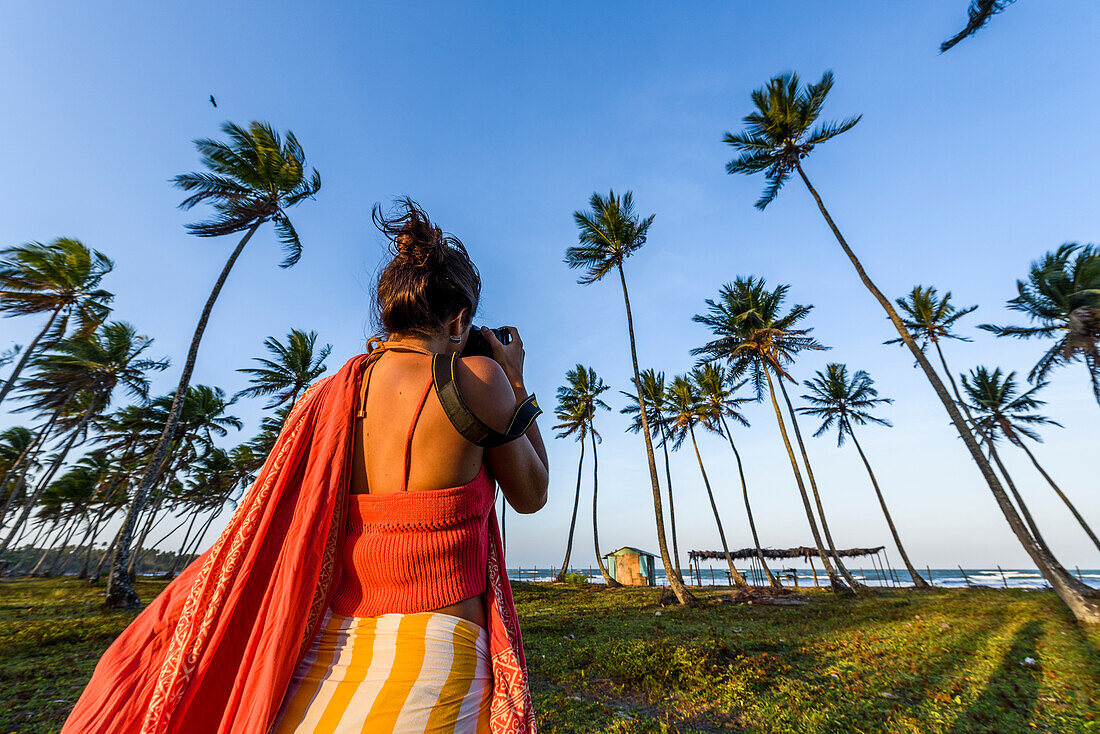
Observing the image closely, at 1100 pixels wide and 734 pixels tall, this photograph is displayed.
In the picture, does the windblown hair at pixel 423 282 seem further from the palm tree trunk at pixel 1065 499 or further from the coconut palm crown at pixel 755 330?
the palm tree trunk at pixel 1065 499

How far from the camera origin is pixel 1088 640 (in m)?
8.80

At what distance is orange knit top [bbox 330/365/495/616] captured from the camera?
107 centimetres

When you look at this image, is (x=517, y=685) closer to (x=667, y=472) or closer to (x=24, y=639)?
(x=24, y=639)

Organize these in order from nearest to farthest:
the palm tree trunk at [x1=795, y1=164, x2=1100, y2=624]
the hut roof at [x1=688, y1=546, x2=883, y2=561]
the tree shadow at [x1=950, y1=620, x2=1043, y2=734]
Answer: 1. the tree shadow at [x1=950, y1=620, x2=1043, y2=734]
2. the palm tree trunk at [x1=795, y1=164, x2=1100, y2=624]
3. the hut roof at [x1=688, y1=546, x2=883, y2=561]

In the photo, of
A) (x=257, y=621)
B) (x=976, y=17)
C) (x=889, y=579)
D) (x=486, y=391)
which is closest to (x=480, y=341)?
(x=486, y=391)

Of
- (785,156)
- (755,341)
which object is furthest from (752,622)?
(785,156)

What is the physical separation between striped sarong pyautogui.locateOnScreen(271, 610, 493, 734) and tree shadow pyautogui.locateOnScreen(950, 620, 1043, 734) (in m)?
6.89

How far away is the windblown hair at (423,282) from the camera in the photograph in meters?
1.40

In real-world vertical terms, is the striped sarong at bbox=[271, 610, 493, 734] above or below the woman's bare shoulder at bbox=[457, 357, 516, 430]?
below

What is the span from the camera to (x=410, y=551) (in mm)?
1086

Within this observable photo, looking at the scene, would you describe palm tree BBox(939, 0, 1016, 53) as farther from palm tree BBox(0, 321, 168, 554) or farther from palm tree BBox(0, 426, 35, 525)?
palm tree BBox(0, 426, 35, 525)

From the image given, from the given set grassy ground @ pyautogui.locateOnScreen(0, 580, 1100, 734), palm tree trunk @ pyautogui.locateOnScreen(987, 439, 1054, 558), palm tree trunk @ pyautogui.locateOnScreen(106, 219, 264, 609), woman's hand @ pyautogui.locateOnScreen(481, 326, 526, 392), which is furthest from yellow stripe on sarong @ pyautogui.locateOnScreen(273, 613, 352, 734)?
palm tree trunk @ pyautogui.locateOnScreen(987, 439, 1054, 558)

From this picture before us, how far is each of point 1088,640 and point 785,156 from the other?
15.5 m

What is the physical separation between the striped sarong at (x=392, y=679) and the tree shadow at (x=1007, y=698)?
6888mm
